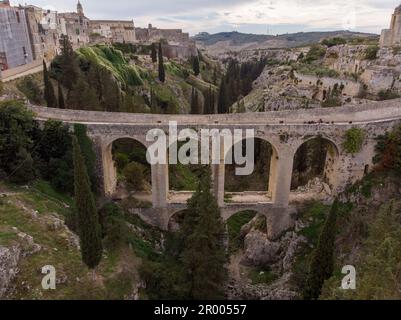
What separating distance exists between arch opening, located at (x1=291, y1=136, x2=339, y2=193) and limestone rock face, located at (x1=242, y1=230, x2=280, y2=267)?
5.22 metres

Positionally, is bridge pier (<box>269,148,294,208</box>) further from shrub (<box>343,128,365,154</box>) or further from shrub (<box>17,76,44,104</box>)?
shrub (<box>17,76,44,104</box>)

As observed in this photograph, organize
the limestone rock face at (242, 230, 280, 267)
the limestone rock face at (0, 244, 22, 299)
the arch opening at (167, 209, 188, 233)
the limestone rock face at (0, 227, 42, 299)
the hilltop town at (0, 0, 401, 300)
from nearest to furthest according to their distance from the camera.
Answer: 1. the limestone rock face at (0, 244, 22, 299)
2. the limestone rock face at (0, 227, 42, 299)
3. the hilltop town at (0, 0, 401, 300)
4. the arch opening at (167, 209, 188, 233)
5. the limestone rock face at (242, 230, 280, 267)

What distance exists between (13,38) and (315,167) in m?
42.5

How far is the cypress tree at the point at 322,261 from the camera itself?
1458 cm

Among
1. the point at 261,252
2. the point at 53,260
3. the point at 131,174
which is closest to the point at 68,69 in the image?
the point at 131,174

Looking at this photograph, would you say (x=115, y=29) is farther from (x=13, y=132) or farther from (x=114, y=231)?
(x=114, y=231)

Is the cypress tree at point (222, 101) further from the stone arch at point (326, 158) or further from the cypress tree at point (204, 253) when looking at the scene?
the cypress tree at point (204, 253)

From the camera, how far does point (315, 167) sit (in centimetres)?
3070

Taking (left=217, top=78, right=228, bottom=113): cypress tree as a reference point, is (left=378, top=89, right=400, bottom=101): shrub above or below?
above

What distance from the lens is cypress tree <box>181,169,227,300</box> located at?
15328 mm

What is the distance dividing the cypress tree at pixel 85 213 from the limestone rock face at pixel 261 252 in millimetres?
13946

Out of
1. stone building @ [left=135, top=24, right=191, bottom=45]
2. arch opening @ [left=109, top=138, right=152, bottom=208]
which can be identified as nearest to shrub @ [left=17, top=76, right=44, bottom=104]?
arch opening @ [left=109, top=138, right=152, bottom=208]

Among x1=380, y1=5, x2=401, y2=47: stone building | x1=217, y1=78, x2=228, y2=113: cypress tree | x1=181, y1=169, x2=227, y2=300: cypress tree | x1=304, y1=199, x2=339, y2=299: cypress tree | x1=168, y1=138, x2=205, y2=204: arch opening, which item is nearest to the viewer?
x1=304, y1=199, x2=339, y2=299: cypress tree
